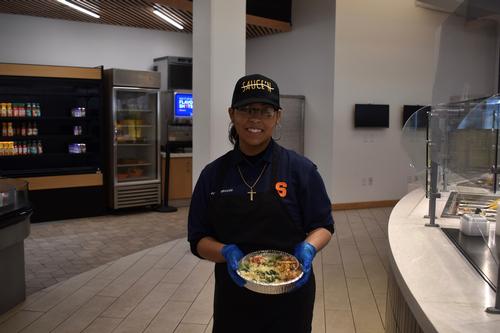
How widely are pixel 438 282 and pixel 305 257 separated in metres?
0.64

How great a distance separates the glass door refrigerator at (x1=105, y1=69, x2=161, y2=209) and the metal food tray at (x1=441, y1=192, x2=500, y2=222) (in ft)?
17.6

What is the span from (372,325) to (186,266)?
85.7 inches

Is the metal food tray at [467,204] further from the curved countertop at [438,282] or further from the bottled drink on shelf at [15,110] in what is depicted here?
the bottled drink on shelf at [15,110]

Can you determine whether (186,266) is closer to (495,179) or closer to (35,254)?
(35,254)

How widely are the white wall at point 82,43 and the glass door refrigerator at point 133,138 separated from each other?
1668 millimetres

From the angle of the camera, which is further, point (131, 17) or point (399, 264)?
point (131, 17)

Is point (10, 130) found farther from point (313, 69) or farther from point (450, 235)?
point (450, 235)

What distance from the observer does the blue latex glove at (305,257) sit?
5.28ft

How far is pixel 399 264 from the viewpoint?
7.17 ft

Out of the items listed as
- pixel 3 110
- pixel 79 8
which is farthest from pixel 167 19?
pixel 3 110

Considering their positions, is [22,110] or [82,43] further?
[82,43]

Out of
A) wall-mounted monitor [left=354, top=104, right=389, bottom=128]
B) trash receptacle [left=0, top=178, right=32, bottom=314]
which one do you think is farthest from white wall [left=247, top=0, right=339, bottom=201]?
trash receptacle [left=0, top=178, right=32, bottom=314]

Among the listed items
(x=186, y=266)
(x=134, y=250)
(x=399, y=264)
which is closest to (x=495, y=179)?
(x=399, y=264)

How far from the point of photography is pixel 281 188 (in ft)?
5.79
